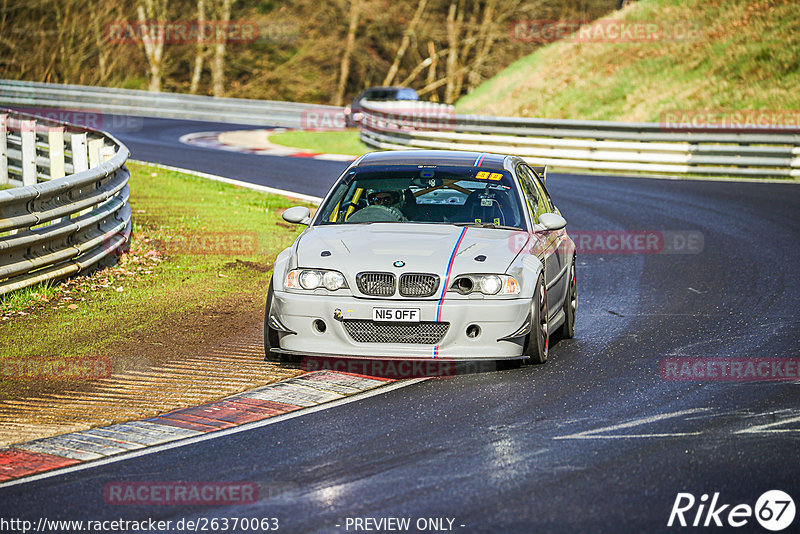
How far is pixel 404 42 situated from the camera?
58781 mm

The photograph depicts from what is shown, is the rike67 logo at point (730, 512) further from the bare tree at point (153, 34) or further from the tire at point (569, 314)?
the bare tree at point (153, 34)

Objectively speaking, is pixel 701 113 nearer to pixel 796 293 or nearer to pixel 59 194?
pixel 796 293

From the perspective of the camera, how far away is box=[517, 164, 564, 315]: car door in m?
8.75

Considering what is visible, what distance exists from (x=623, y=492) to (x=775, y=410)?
2.03 m

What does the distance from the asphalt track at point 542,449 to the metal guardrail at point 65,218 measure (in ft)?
14.3

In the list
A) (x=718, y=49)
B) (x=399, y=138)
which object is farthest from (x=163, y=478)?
(x=718, y=49)

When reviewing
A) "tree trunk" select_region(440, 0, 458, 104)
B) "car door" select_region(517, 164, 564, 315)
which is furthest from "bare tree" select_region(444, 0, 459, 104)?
"car door" select_region(517, 164, 564, 315)

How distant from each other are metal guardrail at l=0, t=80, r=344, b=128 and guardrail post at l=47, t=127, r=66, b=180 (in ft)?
73.7

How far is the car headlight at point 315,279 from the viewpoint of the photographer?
805cm

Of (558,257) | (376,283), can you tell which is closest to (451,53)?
(558,257)

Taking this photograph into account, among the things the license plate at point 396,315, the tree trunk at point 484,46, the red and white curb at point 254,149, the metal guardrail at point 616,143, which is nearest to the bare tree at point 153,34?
the tree trunk at point 484,46

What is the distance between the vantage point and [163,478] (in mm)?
5859

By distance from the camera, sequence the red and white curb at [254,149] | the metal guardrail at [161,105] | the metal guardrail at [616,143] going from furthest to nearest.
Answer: the metal guardrail at [161,105]
the red and white curb at [254,149]
the metal guardrail at [616,143]

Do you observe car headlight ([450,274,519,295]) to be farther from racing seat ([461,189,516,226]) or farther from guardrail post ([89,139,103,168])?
guardrail post ([89,139,103,168])
